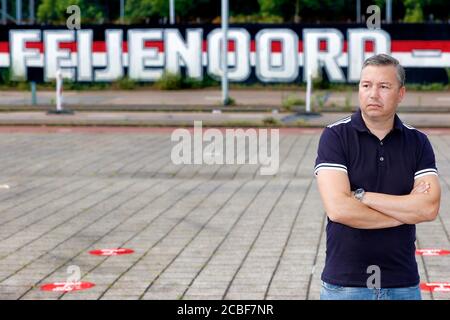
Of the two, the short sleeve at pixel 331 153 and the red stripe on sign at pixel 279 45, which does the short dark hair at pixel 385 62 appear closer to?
the short sleeve at pixel 331 153

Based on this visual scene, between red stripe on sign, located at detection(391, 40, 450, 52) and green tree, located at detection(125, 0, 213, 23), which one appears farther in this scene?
green tree, located at detection(125, 0, 213, 23)

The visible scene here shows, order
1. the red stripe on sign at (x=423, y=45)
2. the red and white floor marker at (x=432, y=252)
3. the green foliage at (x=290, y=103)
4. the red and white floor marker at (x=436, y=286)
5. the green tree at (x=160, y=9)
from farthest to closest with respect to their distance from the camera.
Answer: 1. the green tree at (x=160, y=9)
2. the red stripe on sign at (x=423, y=45)
3. the green foliage at (x=290, y=103)
4. the red and white floor marker at (x=432, y=252)
5. the red and white floor marker at (x=436, y=286)

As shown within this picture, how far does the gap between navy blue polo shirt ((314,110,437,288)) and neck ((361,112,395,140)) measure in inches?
0.7

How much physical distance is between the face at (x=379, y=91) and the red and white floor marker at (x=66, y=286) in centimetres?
448

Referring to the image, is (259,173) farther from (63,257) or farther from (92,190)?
(63,257)

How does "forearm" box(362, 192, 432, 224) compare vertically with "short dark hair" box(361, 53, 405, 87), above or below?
below

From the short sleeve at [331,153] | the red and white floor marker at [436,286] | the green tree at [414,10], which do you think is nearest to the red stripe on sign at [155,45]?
the red and white floor marker at [436,286]

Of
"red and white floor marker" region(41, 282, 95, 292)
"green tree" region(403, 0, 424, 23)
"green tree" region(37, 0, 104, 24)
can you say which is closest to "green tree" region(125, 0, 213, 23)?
"green tree" region(37, 0, 104, 24)

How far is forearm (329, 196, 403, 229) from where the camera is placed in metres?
4.46

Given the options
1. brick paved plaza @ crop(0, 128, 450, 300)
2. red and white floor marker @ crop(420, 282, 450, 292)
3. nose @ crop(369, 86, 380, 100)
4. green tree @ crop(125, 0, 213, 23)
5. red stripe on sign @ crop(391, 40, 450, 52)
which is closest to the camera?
nose @ crop(369, 86, 380, 100)

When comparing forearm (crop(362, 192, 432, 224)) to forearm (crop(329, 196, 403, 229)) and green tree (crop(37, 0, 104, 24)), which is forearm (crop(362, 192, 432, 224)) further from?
green tree (crop(37, 0, 104, 24))

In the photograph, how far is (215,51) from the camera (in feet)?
126

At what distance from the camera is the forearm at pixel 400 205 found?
444cm

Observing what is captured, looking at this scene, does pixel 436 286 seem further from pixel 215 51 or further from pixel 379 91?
pixel 215 51
